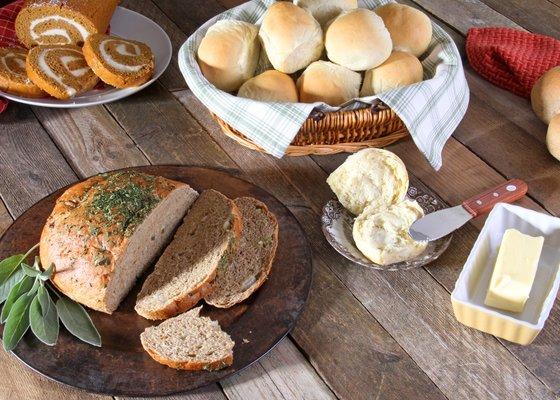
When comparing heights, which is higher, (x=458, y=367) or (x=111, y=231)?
(x=111, y=231)

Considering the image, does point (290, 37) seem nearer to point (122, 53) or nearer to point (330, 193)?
point (330, 193)

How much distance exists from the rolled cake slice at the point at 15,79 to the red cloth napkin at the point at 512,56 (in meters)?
1.25

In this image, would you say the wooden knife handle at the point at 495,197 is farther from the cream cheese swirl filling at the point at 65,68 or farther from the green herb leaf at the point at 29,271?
the cream cheese swirl filling at the point at 65,68

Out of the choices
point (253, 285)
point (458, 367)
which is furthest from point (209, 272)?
point (458, 367)

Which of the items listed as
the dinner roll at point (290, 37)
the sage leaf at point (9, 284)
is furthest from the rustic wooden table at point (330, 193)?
the dinner roll at point (290, 37)

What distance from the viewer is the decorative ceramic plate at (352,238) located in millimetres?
1385

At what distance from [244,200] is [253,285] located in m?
0.23

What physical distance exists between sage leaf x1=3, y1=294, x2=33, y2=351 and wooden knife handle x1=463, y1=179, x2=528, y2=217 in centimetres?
91

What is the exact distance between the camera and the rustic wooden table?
1.22 meters

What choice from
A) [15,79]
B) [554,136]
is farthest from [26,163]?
[554,136]

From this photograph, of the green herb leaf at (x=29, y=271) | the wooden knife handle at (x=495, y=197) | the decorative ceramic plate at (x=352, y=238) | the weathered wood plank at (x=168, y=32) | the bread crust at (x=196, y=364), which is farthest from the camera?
the weathered wood plank at (x=168, y=32)

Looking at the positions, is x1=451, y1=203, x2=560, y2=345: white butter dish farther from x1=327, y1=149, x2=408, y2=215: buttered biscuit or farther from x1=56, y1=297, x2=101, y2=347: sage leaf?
x1=56, y1=297, x2=101, y2=347: sage leaf

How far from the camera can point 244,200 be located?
148 centimetres

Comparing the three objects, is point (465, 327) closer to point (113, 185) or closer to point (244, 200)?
point (244, 200)
